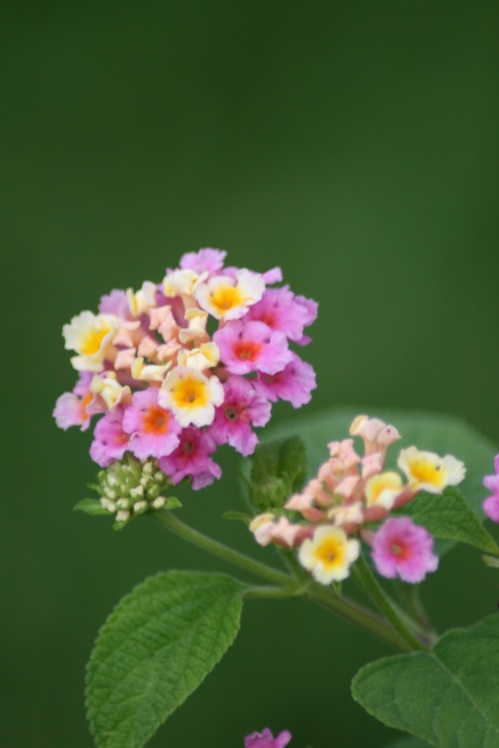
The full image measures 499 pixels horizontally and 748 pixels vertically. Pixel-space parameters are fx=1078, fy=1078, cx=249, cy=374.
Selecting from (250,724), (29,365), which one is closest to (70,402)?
(250,724)

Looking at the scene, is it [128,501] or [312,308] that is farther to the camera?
[312,308]

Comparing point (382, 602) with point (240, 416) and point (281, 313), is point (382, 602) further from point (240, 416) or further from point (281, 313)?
point (281, 313)

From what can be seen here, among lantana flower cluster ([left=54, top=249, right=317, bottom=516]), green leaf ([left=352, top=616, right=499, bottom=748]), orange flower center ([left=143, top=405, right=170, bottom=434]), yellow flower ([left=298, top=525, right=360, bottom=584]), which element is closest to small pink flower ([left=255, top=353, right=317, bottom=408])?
lantana flower cluster ([left=54, top=249, right=317, bottom=516])

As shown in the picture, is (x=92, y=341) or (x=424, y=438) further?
(x=424, y=438)

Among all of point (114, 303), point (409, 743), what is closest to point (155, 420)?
point (114, 303)

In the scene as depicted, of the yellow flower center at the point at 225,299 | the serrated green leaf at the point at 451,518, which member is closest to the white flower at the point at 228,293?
the yellow flower center at the point at 225,299

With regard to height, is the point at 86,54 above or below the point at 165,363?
above

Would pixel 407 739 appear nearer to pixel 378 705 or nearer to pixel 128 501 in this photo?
pixel 378 705

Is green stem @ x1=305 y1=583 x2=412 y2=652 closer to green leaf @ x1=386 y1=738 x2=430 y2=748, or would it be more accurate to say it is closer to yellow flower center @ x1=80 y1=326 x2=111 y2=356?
green leaf @ x1=386 y1=738 x2=430 y2=748
